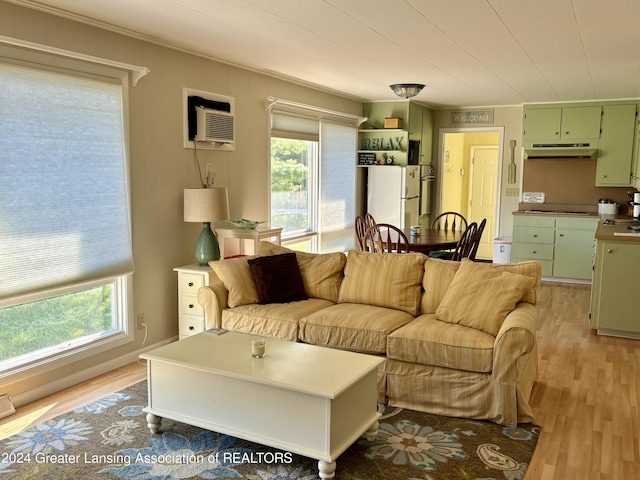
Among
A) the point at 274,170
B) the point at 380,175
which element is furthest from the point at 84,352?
the point at 380,175

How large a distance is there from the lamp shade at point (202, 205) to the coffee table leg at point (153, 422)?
68.7 inches

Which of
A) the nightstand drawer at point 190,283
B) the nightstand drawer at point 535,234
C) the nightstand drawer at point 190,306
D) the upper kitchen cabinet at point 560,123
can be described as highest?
the upper kitchen cabinet at point 560,123

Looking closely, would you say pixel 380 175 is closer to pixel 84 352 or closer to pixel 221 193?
pixel 221 193

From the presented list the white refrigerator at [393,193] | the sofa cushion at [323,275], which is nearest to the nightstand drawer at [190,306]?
the sofa cushion at [323,275]

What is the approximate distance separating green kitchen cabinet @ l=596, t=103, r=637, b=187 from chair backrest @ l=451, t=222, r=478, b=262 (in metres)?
2.83

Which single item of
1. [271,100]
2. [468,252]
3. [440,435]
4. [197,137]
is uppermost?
[271,100]

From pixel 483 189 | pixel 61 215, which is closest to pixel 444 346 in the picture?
pixel 61 215

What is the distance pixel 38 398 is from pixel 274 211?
3093 mm

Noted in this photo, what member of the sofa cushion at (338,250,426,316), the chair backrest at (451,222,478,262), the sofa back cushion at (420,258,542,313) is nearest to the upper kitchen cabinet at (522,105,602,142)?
the chair backrest at (451,222,478,262)

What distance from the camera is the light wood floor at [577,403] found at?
2.86 meters

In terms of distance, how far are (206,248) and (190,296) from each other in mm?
391

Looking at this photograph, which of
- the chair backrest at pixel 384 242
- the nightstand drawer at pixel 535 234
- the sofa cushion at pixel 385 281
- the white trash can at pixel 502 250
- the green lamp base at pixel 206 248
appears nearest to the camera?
the sofa cushion at pixel 385 281

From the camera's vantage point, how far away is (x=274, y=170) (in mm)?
6070

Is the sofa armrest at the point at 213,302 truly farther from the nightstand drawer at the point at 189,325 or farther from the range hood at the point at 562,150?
the range hood at the point at 562,150
